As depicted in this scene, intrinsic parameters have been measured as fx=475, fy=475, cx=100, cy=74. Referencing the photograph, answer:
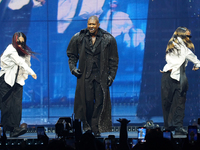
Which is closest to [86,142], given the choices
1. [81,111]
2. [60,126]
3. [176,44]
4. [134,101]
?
[60,126]

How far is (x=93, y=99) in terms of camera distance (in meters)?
6.73

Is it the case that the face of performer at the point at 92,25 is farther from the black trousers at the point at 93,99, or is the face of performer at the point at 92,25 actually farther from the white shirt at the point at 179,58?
the white shirt at the point at 179,58

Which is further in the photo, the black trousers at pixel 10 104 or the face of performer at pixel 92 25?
the black trousers at pixel 10 104

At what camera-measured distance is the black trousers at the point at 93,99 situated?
669cm

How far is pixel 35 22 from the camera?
946cm

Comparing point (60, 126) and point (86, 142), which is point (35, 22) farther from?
point (86, 142)

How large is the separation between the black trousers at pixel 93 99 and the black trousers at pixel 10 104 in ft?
4.21

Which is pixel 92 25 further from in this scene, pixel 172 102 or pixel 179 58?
pixel 172 102

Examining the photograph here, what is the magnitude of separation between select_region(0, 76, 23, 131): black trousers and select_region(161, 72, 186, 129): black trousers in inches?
90.8

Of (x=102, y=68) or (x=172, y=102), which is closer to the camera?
(x=102, y=68)

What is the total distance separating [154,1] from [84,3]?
4.59ft

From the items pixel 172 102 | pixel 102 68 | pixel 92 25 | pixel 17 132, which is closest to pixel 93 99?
pixel 102 68

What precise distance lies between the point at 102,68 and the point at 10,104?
5.50 feet

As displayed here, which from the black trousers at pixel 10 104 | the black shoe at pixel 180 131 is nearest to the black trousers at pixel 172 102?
the black shoe at pixel 180 131
